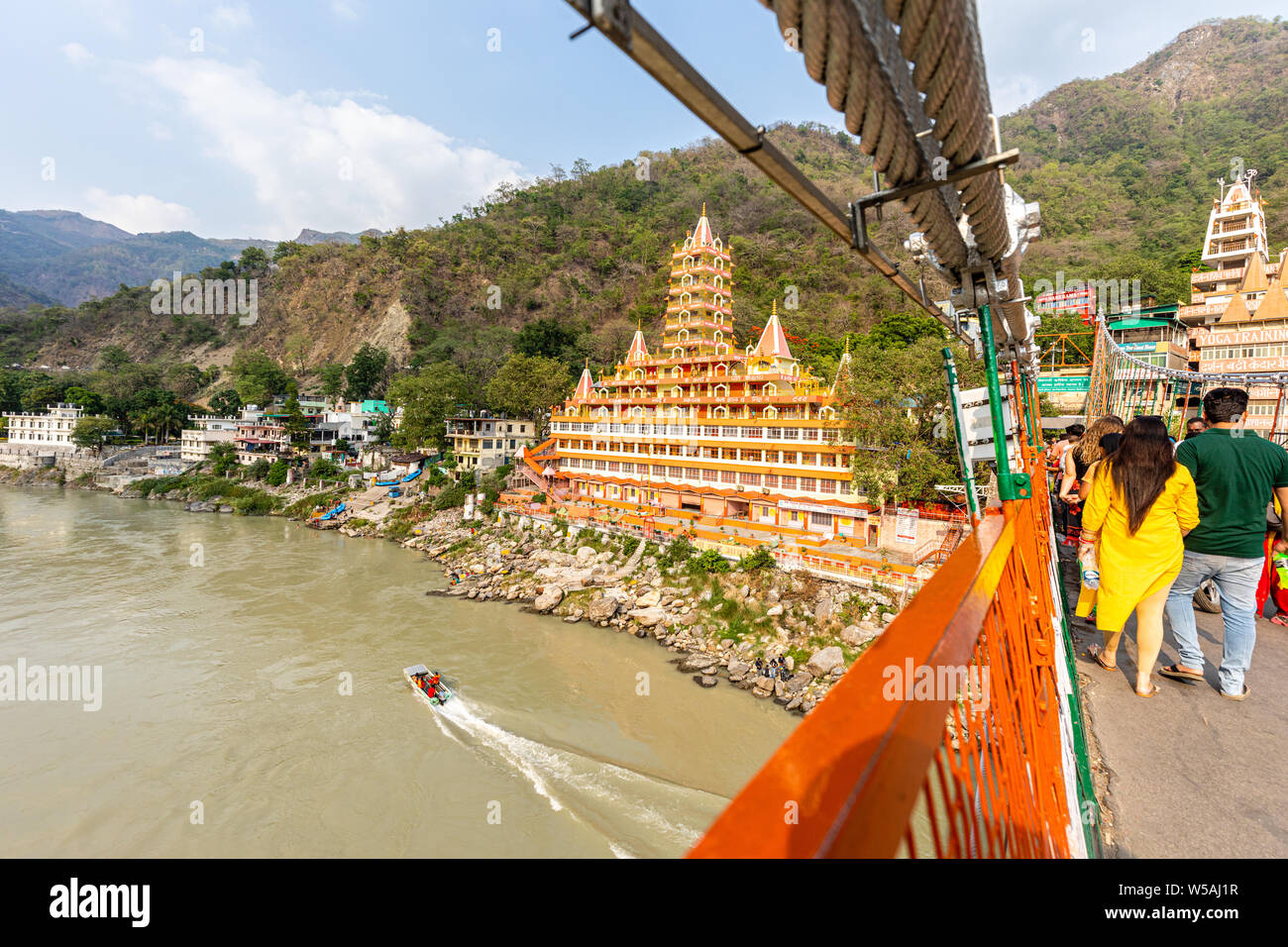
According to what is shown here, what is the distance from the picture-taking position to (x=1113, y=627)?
3.08 meters

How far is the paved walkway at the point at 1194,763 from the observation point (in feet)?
6.85

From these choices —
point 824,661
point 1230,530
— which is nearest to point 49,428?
point 824,661

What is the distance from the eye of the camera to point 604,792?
8977 millimetres

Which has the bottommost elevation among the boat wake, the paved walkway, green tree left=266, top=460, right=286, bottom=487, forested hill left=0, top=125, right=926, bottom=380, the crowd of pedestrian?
→ the boat wake

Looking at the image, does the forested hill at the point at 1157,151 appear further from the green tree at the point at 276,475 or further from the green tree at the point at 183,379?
the green tree at the point at 183,379

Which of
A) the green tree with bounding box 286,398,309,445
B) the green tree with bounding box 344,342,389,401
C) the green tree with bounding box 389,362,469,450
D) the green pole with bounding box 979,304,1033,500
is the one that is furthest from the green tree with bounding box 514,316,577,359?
the green pole with bounding box 979,304,1033,500

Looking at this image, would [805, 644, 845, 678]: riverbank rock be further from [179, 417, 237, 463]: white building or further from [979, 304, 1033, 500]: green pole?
[179, 417, 237, 463]: white building

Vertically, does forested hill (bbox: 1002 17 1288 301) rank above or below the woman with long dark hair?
above

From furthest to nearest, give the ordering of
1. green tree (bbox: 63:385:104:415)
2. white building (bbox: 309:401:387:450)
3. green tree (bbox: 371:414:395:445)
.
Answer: green tree (bbox: 63:385:104:415)
white building (bbox: 309:401:387:450)
green tree (bbox: 371:414:395:445)

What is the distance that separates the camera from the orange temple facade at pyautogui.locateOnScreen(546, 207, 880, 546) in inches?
685

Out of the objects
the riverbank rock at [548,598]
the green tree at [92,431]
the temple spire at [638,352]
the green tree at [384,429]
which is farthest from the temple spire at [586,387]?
the green tree at [92,431]

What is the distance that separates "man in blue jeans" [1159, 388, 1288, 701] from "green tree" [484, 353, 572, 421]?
28623mm

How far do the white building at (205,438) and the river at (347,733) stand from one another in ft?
73.7
